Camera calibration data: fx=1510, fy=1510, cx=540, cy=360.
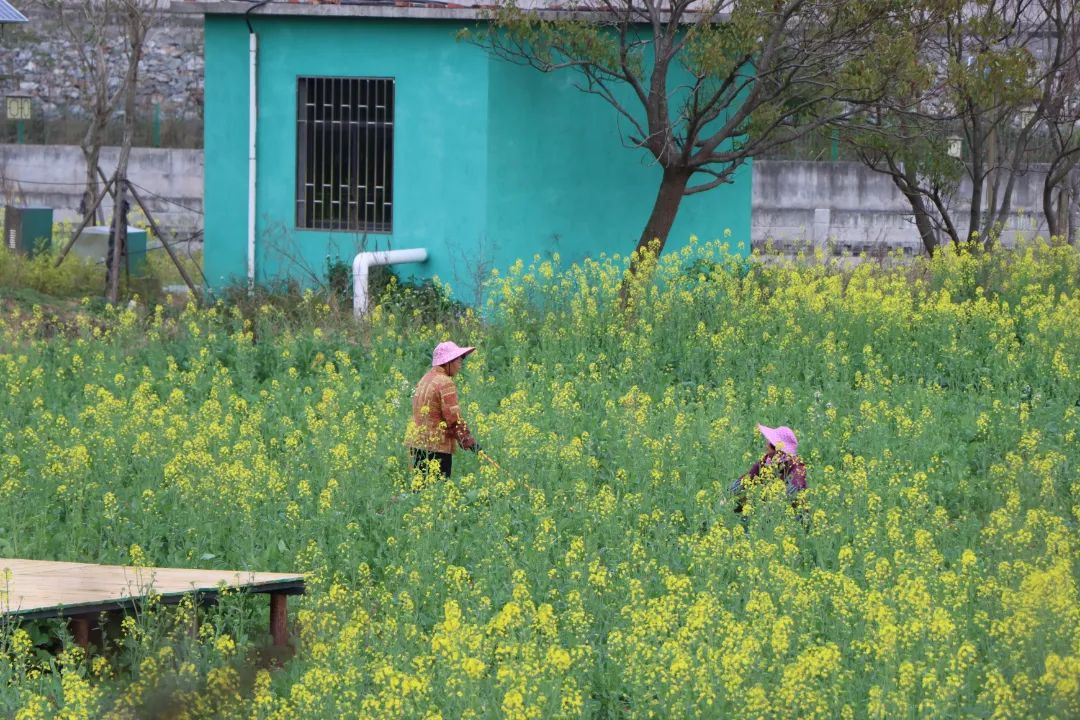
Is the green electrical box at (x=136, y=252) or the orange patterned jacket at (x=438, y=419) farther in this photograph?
the green electrical box at (x=136, y=252)

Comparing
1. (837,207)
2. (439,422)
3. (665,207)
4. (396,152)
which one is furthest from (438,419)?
(837,207)

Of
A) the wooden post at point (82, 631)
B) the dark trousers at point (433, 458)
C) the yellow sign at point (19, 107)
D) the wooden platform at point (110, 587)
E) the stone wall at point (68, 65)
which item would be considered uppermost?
the stone wall at point (68, 65)

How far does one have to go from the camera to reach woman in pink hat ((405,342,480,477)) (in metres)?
9.03

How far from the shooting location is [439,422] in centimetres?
906

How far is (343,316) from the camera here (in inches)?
571

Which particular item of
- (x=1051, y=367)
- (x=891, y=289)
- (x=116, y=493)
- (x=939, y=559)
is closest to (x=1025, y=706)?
(x=939, y=559)

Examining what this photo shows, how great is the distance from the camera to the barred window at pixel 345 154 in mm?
15695

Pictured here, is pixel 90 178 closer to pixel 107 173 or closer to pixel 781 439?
pixel 107 173

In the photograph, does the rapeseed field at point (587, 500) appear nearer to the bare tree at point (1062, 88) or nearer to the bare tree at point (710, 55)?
the bare tree at point (710, 55)

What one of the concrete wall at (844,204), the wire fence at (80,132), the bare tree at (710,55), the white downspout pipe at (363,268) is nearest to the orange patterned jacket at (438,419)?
the white downspout pipe at (363,268)

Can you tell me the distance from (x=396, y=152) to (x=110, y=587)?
30.1 feet

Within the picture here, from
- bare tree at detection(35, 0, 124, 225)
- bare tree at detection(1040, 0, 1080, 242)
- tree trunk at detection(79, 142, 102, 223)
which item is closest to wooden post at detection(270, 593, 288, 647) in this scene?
bare tree at detection(35, 0, 124, 225)

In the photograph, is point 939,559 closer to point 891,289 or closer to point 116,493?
point 116,493

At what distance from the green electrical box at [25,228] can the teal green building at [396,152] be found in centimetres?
322
